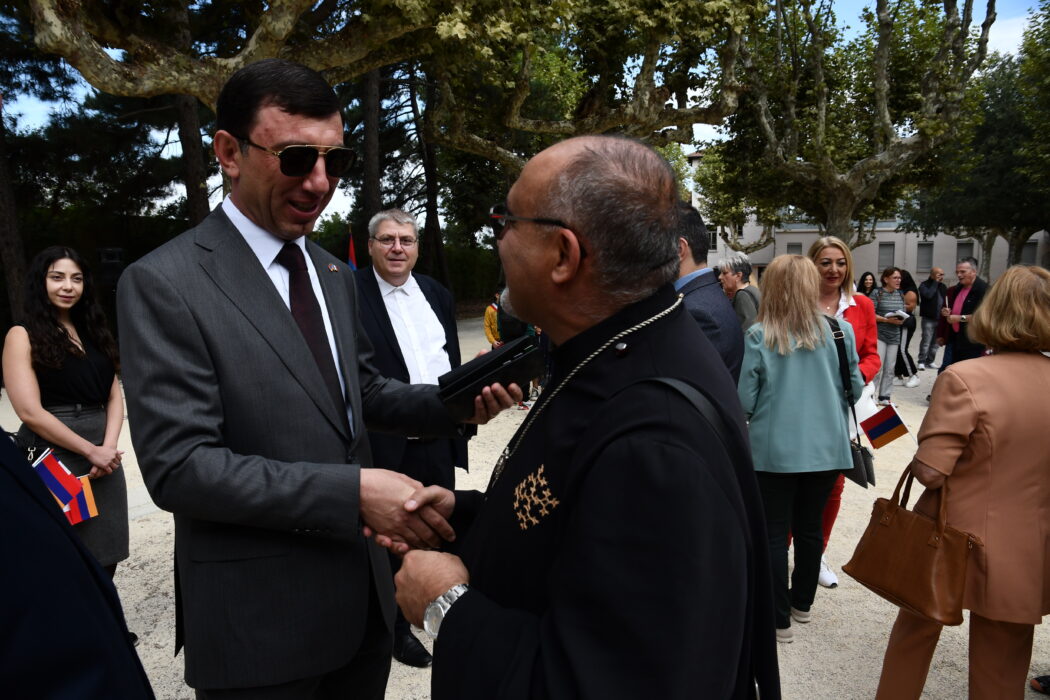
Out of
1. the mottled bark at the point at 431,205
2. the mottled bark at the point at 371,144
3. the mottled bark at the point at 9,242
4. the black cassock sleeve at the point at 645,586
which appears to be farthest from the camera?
the mottled bark at the point at 431,205

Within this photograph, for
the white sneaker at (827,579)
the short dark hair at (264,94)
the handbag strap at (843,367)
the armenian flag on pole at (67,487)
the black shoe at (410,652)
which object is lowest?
the white sneaker at (827,579)

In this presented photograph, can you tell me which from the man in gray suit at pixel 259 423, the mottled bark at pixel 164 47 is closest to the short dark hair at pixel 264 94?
the man in gray suit at pixel 259 423

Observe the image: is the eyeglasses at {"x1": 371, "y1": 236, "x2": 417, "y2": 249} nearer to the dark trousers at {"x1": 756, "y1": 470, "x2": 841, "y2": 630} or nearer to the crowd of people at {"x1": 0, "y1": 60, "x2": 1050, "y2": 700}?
the crowd of people at {"x1": 0, "y1": 60, "x2": 1050, "y2": 700}

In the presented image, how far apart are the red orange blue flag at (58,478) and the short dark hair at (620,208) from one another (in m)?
3.20

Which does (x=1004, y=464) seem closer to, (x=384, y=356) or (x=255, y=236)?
(x=255, y=236)

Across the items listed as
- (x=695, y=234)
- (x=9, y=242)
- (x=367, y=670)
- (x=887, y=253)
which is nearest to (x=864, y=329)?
(x=695, y=234)

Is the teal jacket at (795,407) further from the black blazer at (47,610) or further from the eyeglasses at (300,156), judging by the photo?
the black blazer at (47,610)

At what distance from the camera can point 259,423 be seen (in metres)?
1.75

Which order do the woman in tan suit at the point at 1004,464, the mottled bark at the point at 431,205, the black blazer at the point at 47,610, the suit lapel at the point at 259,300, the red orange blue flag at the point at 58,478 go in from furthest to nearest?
1. the mottled bark at the point at 431,205
2. the red orange blue flag at the point at 58,478
3. the woman in tan suit at the point at 1004,464
4. the suit lapel at the point at 259,300
5. the black blazer at the point at 47,610

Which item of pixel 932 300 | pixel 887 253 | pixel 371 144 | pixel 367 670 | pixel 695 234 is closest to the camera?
pixel 367 670

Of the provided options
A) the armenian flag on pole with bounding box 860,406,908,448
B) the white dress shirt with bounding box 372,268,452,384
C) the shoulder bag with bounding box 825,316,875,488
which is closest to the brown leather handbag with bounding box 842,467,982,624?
the shoulder bag with bounding box 825,316,875,488

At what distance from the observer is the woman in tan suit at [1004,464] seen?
2576 millimetres

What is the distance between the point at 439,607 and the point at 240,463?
2.07 ft

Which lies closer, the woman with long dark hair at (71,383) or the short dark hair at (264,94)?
the short dark hair at (264,94)
